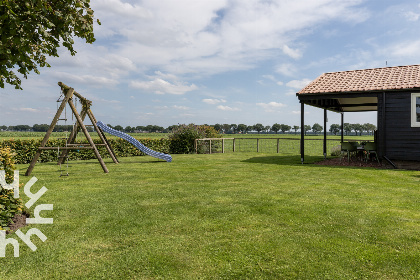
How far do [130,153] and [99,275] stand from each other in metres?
15.7

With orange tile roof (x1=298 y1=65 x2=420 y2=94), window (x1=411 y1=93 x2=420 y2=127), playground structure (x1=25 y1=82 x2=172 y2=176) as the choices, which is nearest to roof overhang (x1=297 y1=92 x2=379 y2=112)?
orange tile roof (x1=298 y1=65 x2=420 y2=94)

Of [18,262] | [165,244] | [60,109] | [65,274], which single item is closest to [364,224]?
[165,244]

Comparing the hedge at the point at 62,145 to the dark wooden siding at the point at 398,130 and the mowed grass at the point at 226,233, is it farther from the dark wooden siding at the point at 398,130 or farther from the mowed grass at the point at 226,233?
the dark wooden siding at the point at 398,130

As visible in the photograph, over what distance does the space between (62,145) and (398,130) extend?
→ 52.1 ft

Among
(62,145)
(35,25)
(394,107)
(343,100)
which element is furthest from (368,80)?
(62,145)

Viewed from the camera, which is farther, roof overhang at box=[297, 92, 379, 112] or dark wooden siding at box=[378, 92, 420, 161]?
roof overhang at box=[297, 92, 379, 112]

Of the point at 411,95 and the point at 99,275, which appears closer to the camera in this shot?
the point at 99,275

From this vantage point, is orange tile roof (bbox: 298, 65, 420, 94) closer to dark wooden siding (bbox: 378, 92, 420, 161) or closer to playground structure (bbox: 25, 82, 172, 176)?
dark wooden siding (bbox: 378, 92, 420, 161)

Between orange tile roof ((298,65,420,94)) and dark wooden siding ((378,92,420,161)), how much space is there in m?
0.58

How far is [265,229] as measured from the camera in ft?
14.1

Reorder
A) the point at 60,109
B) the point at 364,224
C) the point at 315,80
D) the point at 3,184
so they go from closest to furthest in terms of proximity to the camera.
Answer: the point at 3,184 → the point at 364,224 → the point at 60,109 → the point at 315,80

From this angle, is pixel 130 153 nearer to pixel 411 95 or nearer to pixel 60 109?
pixel 60 109

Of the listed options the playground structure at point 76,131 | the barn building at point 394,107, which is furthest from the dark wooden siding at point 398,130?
the playground structure at point 76,131

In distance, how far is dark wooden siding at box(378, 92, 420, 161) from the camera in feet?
37.9
